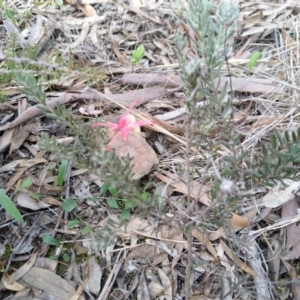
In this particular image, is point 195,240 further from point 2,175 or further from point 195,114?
point 2,175

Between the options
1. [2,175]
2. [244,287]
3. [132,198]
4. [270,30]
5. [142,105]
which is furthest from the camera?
[270,30]

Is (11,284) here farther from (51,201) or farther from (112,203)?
(112,203)

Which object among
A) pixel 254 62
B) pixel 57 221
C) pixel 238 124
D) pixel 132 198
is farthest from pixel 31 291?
pixel 254 62

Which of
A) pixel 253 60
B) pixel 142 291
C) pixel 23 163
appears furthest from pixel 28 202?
pixel 253 60

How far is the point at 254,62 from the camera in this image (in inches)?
78.3

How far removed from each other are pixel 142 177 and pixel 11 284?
595 millimetres

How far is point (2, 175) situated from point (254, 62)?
118 centimetres

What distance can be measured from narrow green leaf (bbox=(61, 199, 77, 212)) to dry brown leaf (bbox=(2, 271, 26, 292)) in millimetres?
297

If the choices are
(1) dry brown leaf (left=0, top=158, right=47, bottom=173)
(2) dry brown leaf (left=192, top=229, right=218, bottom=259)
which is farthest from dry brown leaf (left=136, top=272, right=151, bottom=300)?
(1) dry brown leaf (left=0, top=158, right=47, bottom=173)

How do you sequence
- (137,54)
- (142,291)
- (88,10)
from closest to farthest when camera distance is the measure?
(142,291) < (137,54) < (88,10)

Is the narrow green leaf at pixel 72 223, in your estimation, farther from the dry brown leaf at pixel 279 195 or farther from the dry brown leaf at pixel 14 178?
the dry brown leaf at pixel 279 195

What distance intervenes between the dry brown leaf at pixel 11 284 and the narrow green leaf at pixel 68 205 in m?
0.30

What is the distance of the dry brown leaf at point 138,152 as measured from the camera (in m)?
1.67

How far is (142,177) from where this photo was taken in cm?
169
